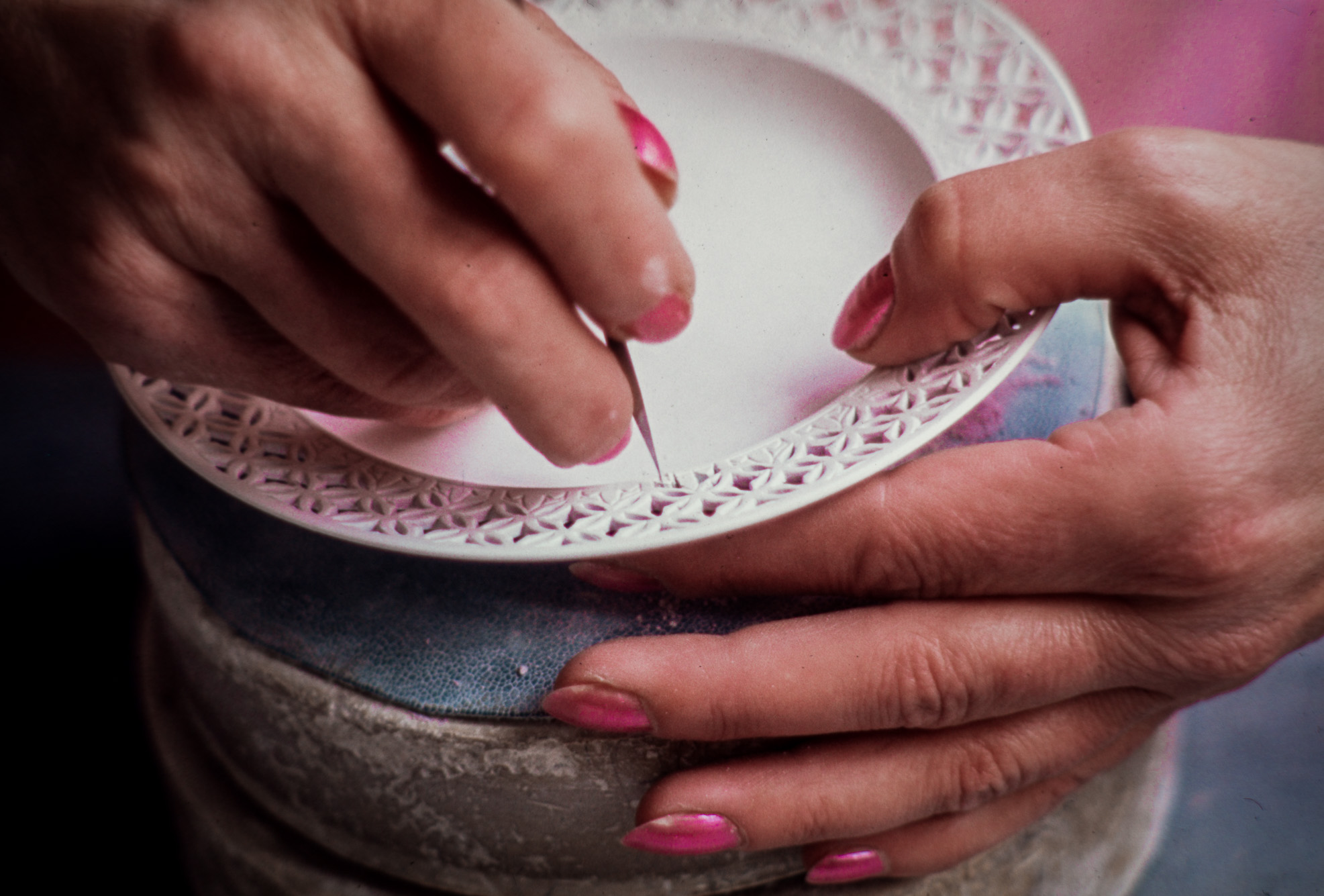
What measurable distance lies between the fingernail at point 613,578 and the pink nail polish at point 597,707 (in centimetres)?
8

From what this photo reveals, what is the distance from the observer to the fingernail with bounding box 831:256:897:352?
1.94ft

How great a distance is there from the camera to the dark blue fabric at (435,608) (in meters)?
0.58

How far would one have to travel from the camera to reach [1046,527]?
0.55m

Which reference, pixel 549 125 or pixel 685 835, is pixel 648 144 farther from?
pixel 685 835

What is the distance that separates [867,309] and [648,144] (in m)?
0.19

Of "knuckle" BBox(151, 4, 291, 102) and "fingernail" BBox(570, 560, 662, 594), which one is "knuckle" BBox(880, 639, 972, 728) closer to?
"fingernail" BBox(570, 560, 662, 594)

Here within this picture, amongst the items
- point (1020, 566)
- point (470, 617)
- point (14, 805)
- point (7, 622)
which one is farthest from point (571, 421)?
point (7, 622)

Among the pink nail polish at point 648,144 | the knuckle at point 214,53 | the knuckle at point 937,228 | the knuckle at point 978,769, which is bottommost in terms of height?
the knuckle at point 978,769

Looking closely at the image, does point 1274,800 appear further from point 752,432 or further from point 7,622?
point 7,622

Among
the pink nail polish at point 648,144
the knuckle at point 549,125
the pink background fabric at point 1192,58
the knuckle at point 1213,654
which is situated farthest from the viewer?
the pink background fabric at point 1192,58

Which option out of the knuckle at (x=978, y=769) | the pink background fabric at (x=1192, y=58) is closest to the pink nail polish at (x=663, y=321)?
the knuckle at (x=978, y=769)

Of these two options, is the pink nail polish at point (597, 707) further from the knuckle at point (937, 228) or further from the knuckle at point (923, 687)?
the knuckle at point (937, 228)

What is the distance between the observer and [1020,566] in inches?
22.2

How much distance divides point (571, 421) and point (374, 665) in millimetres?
237
